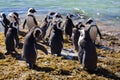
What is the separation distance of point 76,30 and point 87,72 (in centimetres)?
329

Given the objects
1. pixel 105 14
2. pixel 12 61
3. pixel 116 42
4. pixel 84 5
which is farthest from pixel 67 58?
pixel 84 5

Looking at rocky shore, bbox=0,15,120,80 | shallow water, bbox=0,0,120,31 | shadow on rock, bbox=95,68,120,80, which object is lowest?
shadow on rock, bbox=95,68,120,80

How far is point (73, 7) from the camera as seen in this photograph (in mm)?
25609

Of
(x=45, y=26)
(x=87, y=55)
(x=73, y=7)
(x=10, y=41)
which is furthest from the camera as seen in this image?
(x=73, y=7)

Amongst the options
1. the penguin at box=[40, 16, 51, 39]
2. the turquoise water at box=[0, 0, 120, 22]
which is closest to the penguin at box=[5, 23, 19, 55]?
the penguin at box=[40, 16, 51, 39]

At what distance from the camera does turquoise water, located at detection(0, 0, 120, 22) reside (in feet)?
75.2

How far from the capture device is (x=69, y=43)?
14414 mm

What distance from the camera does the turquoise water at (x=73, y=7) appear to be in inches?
902

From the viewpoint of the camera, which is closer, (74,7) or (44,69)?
(44,69)

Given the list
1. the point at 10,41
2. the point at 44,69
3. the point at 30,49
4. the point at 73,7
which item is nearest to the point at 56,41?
the point at 10,41

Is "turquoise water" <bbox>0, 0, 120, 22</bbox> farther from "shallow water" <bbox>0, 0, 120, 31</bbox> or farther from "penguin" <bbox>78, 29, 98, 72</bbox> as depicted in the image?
"penguin" <bbox>78, 29, 98, 72</bbox>

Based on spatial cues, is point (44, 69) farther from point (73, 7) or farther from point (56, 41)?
point (73, 7)

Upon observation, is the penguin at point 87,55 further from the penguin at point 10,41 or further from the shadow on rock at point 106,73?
the penguin at point 10,41

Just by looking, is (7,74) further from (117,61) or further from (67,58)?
(117,61)
